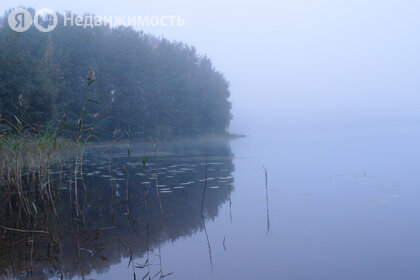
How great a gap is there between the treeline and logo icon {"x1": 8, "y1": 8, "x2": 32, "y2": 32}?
2.70ft

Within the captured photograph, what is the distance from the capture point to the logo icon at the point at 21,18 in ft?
99.8

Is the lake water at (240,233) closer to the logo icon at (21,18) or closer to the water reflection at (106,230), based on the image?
the water reflection at (106,230)

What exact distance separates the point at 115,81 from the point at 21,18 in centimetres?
887

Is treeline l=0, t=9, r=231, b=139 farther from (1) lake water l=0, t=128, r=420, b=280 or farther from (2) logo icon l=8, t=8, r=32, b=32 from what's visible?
(1) lake water l=0, t=128, r=420, b=280

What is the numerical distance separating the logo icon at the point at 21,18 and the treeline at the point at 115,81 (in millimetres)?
822

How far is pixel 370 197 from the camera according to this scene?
19.3ft

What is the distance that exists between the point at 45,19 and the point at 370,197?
109ft

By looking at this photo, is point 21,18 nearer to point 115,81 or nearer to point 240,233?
point 115,81

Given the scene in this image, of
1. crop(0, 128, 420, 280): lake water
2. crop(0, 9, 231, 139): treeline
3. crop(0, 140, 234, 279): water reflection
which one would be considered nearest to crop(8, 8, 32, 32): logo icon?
crop(0, 9, 231, 139): treeline

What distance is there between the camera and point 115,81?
35188 mm

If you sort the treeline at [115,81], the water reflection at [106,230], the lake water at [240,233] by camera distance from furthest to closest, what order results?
the treeline at [115,81], the water reflection at [106,230], the lake water at [240,233]

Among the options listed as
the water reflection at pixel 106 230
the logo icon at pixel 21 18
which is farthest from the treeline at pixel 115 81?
the water reflection at pixel 106 230

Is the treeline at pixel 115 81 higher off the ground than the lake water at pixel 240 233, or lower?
higher

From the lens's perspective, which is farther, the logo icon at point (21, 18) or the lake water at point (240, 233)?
the logo icon at point (21, 18)
